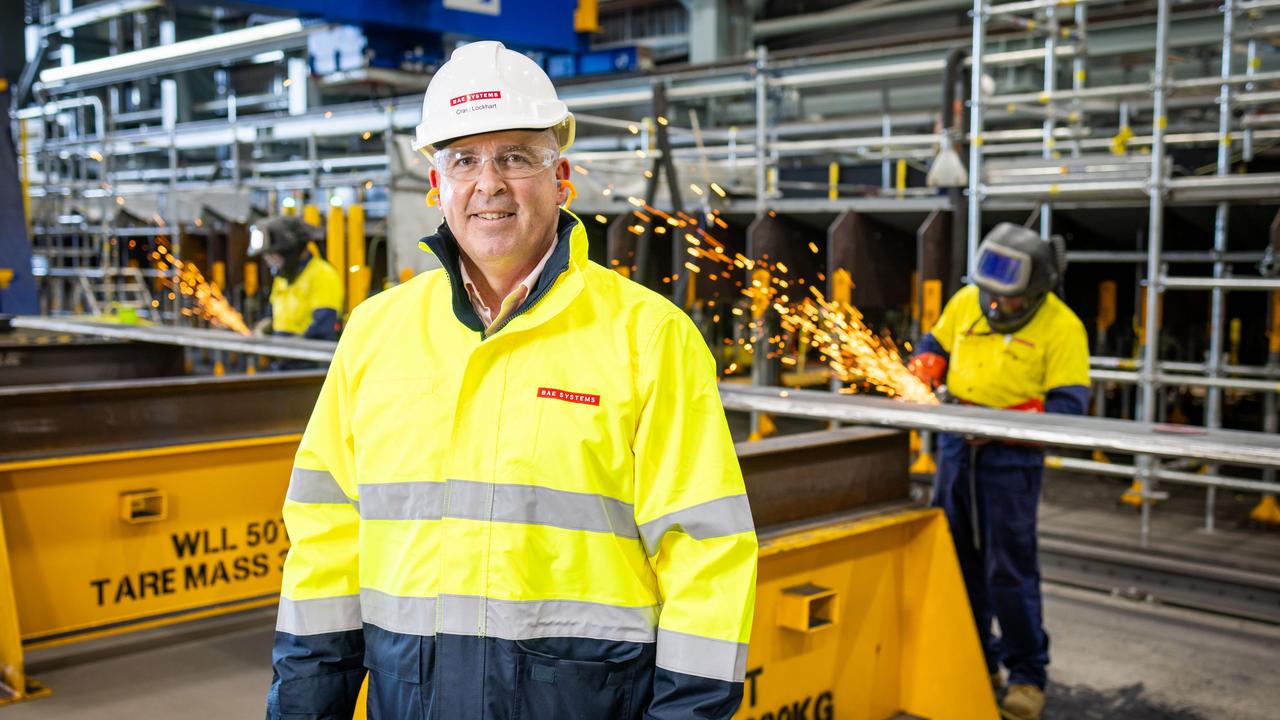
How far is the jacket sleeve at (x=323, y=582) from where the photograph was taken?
1.97 metres

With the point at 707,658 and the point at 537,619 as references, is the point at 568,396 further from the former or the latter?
the point at 707,658

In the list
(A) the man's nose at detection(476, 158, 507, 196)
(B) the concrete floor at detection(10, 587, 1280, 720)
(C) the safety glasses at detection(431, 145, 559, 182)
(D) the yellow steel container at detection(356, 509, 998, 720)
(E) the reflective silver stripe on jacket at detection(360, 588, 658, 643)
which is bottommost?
(B) the concrete floor at detection(10, 587, 1280, 720)

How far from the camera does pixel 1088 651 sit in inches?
212


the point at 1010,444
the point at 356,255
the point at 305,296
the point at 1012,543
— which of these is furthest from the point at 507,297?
the point at 356,255

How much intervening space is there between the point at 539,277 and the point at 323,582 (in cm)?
64

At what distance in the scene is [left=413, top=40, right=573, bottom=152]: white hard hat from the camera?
1.88 meters

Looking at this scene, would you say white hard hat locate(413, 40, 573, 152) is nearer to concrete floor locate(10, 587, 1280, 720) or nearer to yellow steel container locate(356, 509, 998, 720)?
yellow steel container locate(356, 509, 998, 720)

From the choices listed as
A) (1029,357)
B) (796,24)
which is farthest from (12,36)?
(796,24)

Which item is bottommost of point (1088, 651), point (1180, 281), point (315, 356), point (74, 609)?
point (1088, 651)

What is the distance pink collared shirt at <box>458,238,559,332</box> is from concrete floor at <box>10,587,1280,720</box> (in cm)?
292

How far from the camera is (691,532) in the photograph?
5.90 feet

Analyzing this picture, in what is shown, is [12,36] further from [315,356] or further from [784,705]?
[784,705]

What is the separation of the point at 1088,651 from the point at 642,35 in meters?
17.8

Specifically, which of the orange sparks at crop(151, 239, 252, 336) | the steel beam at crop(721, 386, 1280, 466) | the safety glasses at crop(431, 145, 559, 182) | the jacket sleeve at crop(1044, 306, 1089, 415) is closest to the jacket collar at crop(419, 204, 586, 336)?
the safety glasses at crop(431, 145, 559, 182)
